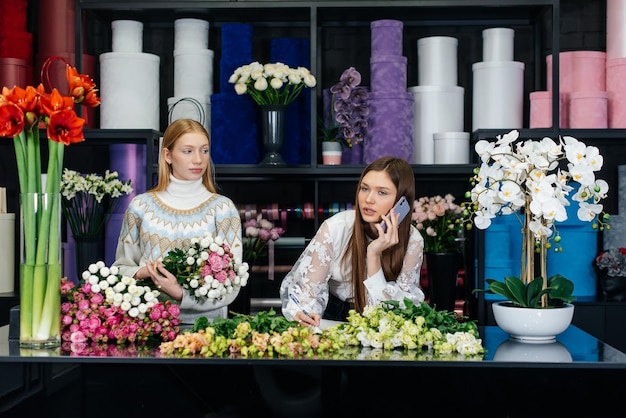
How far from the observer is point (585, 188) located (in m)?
2.32

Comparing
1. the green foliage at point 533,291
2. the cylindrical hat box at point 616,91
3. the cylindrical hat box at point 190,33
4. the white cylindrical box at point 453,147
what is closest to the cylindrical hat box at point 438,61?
the white cylindrical box at point 453,147

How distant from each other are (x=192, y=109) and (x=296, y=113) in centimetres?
49

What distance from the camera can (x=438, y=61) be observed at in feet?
12.8

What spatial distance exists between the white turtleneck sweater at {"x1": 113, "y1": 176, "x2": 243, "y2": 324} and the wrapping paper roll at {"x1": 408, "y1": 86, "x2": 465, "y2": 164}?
1.13 m

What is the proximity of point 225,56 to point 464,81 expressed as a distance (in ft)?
4.12

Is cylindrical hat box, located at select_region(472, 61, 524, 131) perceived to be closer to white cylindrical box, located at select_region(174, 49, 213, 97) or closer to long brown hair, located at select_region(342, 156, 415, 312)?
long brown hair, located at select_region(342, 156, 415, 312)

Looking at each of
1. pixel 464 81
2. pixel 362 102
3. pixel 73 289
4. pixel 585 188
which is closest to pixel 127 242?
pixel 73 289

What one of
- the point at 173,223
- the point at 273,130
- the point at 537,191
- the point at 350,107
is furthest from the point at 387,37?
the point at 537,191

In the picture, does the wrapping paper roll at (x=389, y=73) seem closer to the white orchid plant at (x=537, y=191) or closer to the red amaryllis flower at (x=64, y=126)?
the white orchid plant at (x=537, y=191)

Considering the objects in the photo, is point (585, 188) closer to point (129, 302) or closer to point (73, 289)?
point (129, 302)

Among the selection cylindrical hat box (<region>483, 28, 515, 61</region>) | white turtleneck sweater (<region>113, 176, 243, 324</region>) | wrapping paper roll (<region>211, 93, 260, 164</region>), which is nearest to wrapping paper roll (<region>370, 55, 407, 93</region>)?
cylindrical hat box (<region>483, 28, 515, 61</region>)

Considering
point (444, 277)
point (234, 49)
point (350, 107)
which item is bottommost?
point (444, 277)

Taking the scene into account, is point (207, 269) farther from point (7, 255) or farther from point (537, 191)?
point (7, 255)

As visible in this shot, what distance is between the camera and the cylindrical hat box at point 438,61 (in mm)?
3906
